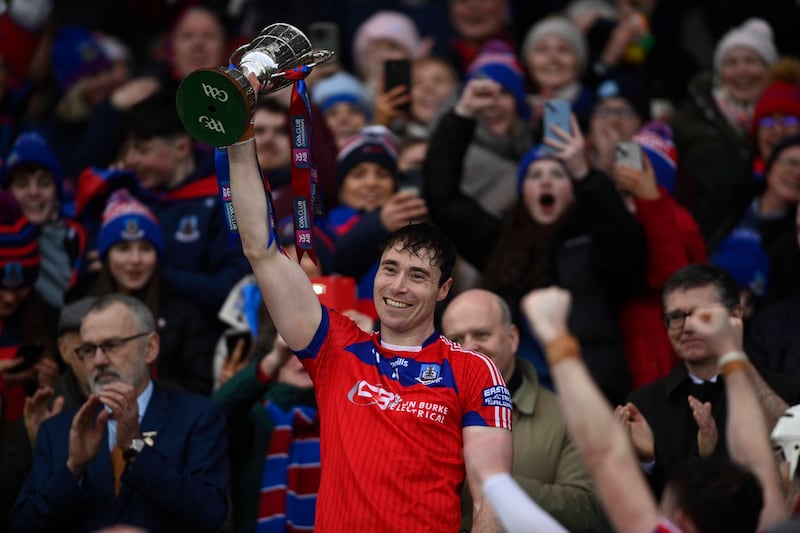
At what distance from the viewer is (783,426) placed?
5512 mm

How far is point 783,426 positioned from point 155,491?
277 centimetres

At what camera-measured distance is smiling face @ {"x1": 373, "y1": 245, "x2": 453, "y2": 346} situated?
5668mm

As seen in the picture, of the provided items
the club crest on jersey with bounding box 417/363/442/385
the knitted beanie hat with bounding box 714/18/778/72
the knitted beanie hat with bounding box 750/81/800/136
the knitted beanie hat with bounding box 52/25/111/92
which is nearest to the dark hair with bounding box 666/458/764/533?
the club crest on jersey with bounding box 417/363/442/385

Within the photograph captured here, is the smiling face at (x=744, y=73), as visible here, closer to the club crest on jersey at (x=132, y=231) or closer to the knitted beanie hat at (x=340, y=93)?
the knitted beanie hat at (x=340, y=93)

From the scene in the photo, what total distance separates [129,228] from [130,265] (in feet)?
0.75

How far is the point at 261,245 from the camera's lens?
5465 mm

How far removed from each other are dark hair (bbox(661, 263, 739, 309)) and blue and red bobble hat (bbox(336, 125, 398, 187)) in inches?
97.1

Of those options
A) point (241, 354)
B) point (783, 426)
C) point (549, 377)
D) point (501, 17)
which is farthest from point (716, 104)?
point (783, 426)

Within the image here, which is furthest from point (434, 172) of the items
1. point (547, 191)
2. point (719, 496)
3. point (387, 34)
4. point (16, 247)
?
point (719, 496)

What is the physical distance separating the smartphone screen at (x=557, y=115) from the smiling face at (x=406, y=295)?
255cm

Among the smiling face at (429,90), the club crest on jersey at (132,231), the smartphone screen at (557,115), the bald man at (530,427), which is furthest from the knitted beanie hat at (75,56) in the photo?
the bald man at (530,427)

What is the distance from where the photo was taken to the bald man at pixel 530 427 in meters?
6.48

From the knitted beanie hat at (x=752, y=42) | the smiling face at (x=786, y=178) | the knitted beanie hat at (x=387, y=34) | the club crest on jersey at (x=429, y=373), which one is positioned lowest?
the club crest on jersey at (x=429, y=373)

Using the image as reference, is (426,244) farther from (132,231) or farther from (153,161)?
(153,161)
